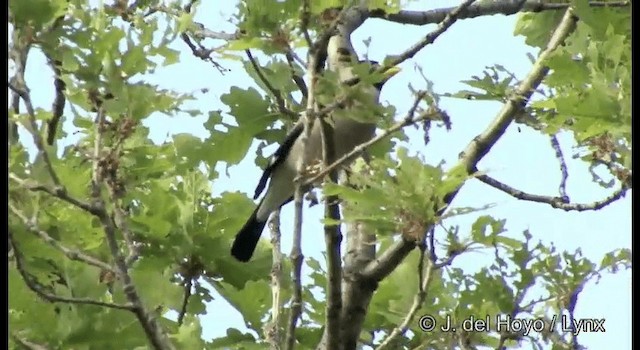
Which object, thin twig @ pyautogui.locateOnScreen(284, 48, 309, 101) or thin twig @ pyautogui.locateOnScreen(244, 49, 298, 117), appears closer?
thin twig @ pyautogui.locateOnScreen(284, 48, 309, 101)

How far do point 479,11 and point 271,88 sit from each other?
1827 millimetres

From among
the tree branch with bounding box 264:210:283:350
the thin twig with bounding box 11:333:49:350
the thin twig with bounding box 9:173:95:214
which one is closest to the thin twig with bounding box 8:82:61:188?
→ the thin twig with bounding box 9:173:95:214

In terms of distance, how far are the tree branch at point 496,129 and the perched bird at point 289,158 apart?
455 millimetres

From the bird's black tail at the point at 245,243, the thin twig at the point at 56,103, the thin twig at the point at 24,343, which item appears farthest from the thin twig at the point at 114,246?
the bird's black tail at the point at 245,243

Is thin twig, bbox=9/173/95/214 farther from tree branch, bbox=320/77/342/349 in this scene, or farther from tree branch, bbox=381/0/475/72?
tree branch, bbox=381/0/475/72

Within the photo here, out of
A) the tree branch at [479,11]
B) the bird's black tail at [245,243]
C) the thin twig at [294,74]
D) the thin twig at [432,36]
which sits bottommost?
the bird's black tail at [245,243]

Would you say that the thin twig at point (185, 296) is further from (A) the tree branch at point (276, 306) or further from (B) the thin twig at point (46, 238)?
(B) the thin twig at point (46, 238)

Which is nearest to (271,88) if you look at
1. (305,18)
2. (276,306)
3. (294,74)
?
(294,74)

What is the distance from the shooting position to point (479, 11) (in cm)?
507

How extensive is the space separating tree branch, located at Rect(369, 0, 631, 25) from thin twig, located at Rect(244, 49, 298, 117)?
82cm

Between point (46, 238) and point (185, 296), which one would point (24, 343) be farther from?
point (185, 296)

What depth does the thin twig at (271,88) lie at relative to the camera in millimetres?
3438

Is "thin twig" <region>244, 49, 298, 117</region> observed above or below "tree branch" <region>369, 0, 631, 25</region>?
below

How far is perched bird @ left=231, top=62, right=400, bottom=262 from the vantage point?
3.93 meters
